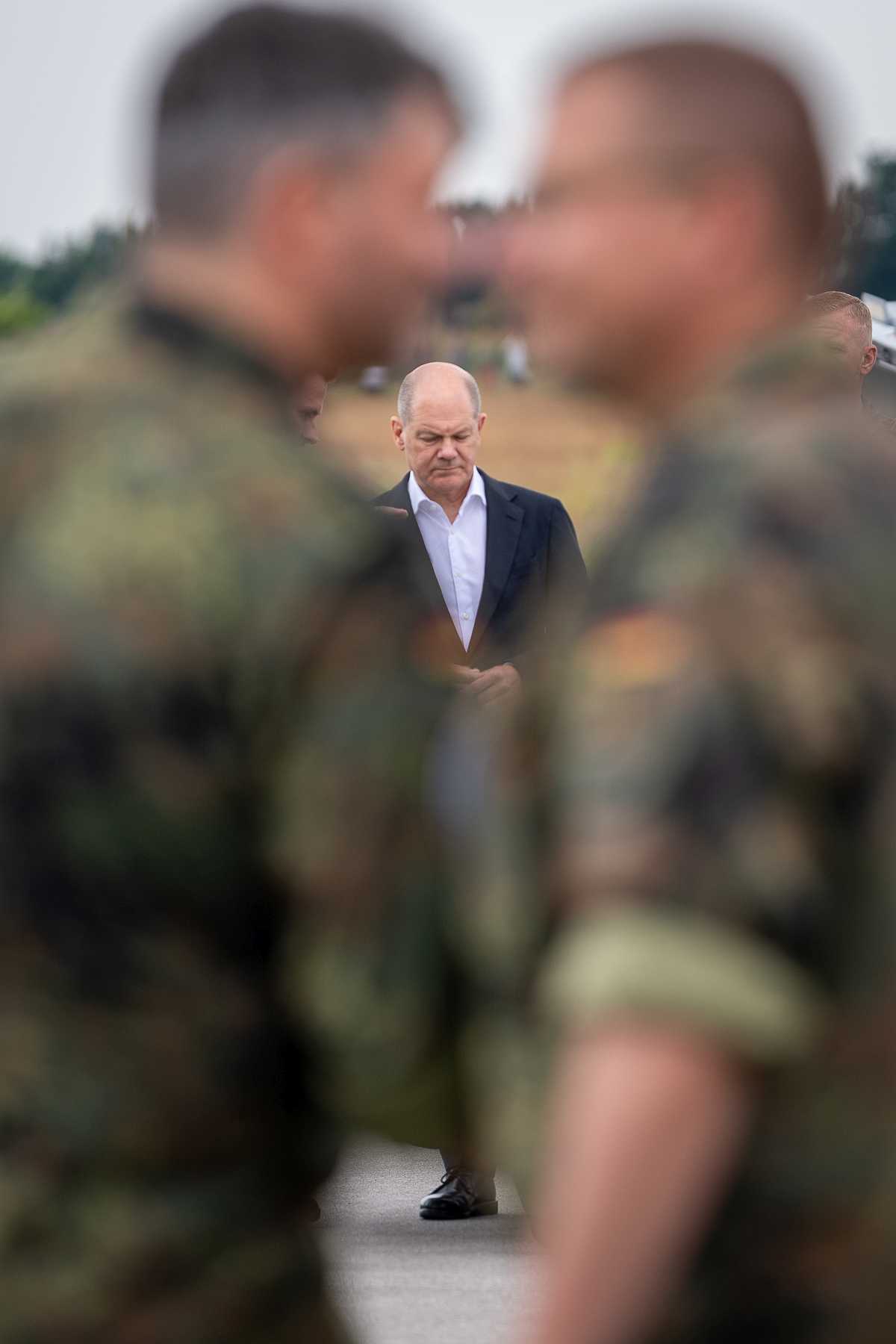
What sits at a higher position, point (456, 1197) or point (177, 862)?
point (177, 862)

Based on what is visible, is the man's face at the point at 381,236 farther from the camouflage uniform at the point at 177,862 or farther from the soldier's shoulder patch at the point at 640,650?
the soldier's shoulder patch at the point at 640,650

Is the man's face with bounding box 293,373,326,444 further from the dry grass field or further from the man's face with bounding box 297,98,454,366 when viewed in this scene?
the dry grass field

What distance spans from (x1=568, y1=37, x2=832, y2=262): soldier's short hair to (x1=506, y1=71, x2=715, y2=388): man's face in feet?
0.05

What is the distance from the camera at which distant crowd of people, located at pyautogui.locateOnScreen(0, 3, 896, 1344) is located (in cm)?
158

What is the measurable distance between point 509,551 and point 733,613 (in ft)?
20.4

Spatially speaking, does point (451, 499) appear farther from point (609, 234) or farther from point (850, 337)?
point (609, 234)

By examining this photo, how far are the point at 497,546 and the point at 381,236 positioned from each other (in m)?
5.66

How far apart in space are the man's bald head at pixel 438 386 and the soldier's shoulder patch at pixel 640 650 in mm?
6581

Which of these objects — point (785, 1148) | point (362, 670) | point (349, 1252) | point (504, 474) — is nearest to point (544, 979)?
point (785, 1148)

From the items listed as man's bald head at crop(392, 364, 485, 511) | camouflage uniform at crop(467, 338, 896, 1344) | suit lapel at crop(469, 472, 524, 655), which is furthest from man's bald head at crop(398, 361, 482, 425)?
camouflage uniform at crop(467, 338, 896, 1344)

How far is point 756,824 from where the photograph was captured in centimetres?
157

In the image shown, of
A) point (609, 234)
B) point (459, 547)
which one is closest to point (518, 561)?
point (459, 547)

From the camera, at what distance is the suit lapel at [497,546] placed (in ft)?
25.3

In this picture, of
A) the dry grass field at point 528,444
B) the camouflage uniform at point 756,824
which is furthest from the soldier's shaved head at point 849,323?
the dry grass field at point 528,444
